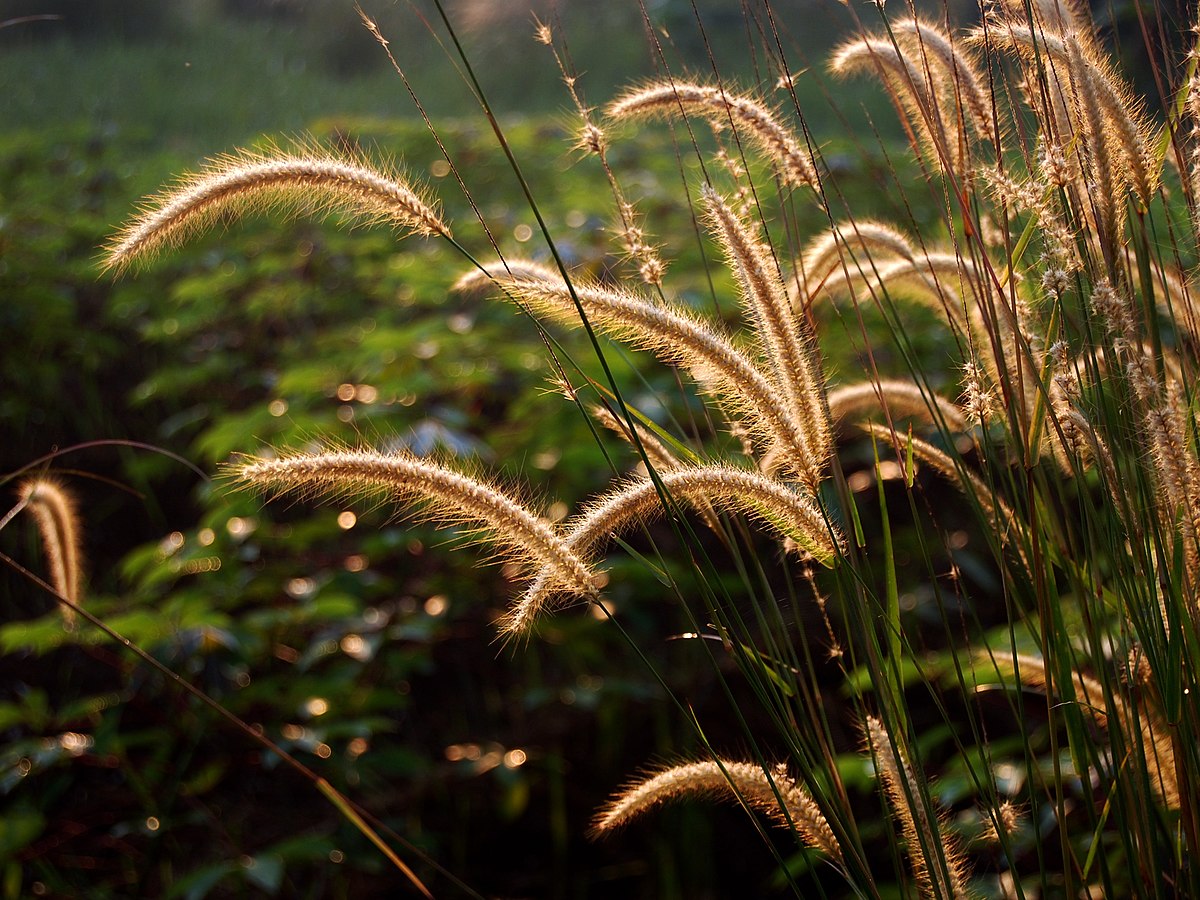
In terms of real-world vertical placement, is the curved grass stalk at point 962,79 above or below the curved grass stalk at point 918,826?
above

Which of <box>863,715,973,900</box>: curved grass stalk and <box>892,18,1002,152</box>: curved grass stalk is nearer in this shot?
<box>863,715,973,900</box>: curved grass stalk

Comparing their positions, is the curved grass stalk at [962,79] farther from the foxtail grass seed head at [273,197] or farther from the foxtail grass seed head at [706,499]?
the foxtail grass seed head at [273,197]

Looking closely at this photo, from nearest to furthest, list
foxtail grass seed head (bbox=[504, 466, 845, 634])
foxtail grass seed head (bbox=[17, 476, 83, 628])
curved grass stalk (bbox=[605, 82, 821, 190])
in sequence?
1. foxtail grass seed head (bbox=[504, 466, 845, 634])
2. curved grass stalk (bbox=[605, 82, 821, 190])
3. foxtail grass seed head (bbox=[17, 476, 83, 628])

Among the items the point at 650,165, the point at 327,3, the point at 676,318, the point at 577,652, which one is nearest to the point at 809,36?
the point at 327,3

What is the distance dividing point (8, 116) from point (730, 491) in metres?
8.94

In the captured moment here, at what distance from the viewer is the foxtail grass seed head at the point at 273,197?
3.09 ft

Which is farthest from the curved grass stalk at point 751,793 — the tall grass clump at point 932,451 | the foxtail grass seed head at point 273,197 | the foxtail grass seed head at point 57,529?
the foxtail grass seed head at point 57,529

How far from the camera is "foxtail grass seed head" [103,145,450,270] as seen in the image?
942 mm

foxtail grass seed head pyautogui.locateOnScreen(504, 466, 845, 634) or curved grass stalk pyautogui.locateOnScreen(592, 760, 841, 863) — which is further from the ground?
foxtail grass seed head pyautogui.locateOnScreen(504, 466, 845, 634)

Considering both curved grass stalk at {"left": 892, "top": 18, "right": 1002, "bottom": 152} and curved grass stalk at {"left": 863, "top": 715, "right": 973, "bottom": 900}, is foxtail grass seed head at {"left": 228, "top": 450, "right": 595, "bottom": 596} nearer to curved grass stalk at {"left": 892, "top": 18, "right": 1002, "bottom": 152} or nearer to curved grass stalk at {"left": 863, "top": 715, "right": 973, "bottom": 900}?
curved grass stalk at {"left": 863, "top": 715, "right": 973, "bottom": 900}

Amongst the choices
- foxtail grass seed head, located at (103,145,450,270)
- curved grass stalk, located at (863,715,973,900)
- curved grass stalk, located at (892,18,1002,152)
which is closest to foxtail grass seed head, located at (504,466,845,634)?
curved grass stalk, located at (863,715,973,900)

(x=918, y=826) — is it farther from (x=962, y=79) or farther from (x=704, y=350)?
(x=962, y=79)

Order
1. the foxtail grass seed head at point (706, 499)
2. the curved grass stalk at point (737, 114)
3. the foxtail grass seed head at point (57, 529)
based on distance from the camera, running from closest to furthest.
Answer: the foxtail grass seed head at point (706, 499), the curved grass stalk at point (737, 114), the foxtail grass seed head at point (57, 529)

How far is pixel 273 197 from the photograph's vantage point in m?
1.01
